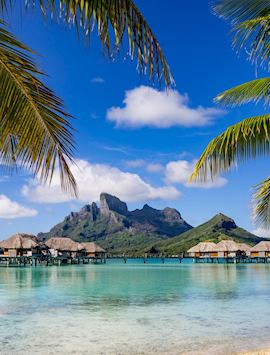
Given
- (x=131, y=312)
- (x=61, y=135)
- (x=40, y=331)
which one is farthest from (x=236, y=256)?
(x=61, y=135)

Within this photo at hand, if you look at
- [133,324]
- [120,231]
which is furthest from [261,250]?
[120,231]

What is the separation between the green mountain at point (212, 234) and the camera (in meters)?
132

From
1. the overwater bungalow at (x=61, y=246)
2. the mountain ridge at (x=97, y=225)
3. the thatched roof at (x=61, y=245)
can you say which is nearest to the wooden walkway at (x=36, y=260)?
the overwater bungalow at (x=61, y=246)

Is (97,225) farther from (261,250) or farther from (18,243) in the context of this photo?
(18,243)

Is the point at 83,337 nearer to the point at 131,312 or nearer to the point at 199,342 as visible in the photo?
the point at 199,342

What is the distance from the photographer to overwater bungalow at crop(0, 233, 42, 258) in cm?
5453

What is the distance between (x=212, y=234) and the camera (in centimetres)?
13325

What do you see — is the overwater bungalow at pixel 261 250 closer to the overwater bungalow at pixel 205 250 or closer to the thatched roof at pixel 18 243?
the overwater bungalow at pixel 205 250

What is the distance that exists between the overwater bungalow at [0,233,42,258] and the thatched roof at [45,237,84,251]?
712 cm

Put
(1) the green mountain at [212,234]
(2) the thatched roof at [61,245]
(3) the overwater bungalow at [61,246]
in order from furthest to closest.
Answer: (1) the green mountain at [212,234] → (2) the thatched roof at [61,245] → (3) the overwater bungalow at [61,246]

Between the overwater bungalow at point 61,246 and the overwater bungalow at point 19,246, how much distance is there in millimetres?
6362

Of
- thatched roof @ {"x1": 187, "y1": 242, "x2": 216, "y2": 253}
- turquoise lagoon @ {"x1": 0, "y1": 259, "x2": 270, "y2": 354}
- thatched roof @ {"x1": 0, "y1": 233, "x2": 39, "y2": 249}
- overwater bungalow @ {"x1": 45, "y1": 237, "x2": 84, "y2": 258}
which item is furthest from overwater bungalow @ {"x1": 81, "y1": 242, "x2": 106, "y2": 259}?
turquoise lagoon @ {"x1": 0, "y1": 259, "x2": 270, "y2": 354}

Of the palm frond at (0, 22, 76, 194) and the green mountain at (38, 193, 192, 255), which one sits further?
the green mountain at (38, 193, 192, 255)

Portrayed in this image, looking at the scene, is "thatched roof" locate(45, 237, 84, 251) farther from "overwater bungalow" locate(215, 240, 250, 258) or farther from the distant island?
the distant island
